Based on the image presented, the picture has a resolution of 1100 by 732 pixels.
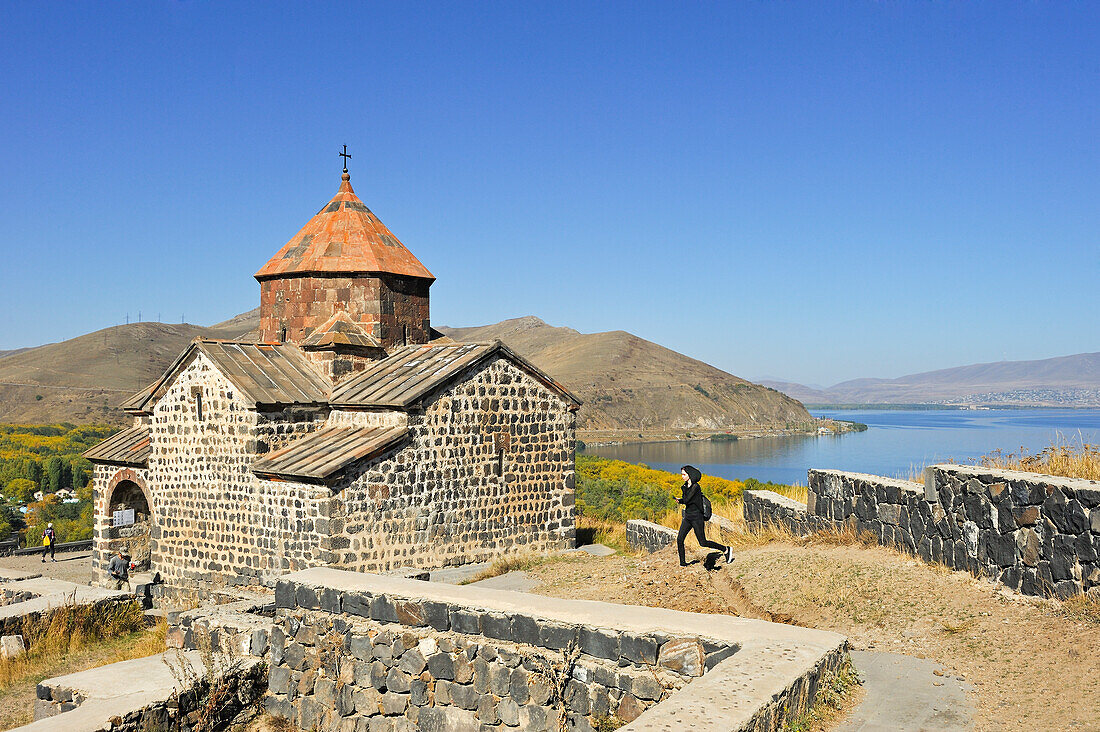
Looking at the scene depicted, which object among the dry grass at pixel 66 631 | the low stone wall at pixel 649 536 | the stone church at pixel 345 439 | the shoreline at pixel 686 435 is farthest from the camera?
the shoreline at pixel 686 435

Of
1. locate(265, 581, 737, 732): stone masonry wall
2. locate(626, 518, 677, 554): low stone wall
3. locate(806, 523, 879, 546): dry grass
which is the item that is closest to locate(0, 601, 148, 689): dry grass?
locate(265, 581, 737, 732): stone masonry wall

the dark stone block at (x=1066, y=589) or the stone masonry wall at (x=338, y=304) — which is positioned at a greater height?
the stone masonry wall at (x=338, y=304)

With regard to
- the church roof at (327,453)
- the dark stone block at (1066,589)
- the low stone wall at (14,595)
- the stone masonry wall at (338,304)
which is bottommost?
the low stone wall at (14,595)

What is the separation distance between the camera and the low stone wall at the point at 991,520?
23.5 ft

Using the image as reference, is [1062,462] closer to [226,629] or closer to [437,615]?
[437,615]

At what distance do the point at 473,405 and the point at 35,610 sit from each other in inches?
256

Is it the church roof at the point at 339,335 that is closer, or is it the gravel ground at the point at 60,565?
the church roof at the point at 339,335

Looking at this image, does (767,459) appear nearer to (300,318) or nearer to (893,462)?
(893,462)

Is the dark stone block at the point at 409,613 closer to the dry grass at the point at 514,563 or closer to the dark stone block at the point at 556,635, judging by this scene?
the dark stone block at the point at 556,635

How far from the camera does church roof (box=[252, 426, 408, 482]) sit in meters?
12.2

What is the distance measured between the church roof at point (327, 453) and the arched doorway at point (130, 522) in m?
5.28

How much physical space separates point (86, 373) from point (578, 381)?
5545cm

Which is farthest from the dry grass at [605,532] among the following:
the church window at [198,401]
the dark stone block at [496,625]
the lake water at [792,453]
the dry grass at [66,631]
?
the lake water at [792,453]

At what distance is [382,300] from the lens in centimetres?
1573
